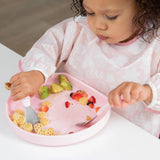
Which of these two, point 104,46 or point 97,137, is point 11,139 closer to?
point 97,137

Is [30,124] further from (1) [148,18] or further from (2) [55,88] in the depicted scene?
(1) [148,18]

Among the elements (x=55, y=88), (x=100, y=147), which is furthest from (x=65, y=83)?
(x=100, y=147)

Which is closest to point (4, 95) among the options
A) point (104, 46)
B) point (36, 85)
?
point (36, 85)

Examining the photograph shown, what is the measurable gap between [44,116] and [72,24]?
1.05 feet

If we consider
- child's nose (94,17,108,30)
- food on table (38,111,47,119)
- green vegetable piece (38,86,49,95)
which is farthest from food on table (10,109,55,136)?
child's nose (94,17,108,30)

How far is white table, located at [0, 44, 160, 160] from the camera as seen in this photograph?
715 mm

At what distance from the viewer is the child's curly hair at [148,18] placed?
0.79 metres

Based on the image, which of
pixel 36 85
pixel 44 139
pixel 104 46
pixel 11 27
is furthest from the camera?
pixel 11 27

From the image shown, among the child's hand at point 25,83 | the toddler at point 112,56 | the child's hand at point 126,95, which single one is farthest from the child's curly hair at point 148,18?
the child's hand at point 25,83

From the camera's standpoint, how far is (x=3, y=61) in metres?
1.02

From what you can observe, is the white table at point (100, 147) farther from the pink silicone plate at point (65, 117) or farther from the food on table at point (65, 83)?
the food on table at point (65, 83)

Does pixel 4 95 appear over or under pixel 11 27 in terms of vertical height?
over

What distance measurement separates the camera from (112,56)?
957 mm

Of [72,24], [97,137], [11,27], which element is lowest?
[11,27]
